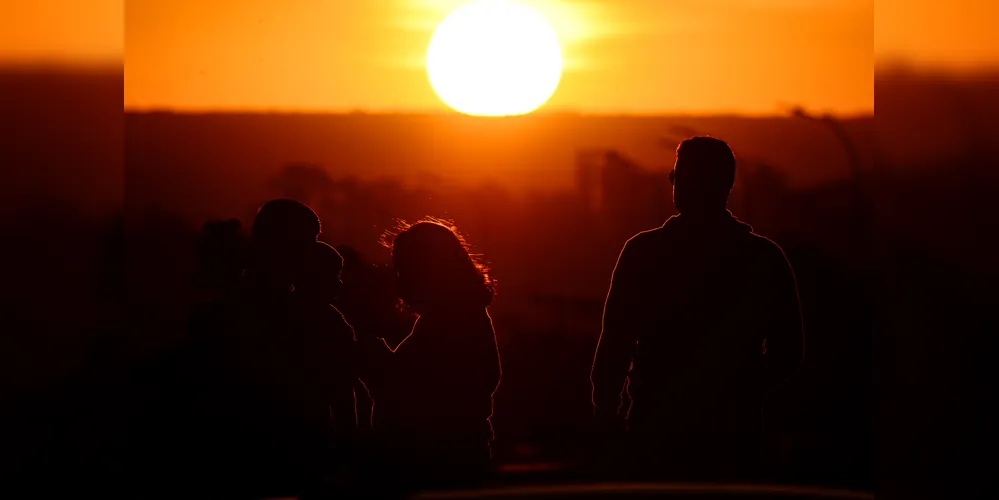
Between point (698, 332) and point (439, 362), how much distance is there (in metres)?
0.77

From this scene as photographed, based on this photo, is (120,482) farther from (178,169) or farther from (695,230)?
(178,169)

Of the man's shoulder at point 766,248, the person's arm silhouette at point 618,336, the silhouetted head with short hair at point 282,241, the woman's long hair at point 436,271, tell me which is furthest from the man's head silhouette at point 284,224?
the man's shoulder at point 766,248

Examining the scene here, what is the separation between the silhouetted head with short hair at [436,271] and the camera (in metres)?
2.65

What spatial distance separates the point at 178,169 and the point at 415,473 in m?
6.43

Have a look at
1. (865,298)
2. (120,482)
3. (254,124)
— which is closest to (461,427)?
(120,482)

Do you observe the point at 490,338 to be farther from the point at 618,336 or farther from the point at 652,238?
the point at 652,238

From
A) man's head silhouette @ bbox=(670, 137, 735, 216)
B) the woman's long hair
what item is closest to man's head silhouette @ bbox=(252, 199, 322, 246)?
the woman's long hair

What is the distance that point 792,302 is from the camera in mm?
2627

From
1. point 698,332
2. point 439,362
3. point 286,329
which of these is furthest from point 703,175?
point 286,329

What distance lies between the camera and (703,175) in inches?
102

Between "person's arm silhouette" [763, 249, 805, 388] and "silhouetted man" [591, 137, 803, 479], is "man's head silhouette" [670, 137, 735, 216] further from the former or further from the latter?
"person's arm silhouette" [763, 249, 805, 388]

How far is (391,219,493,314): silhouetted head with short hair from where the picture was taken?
2652 mm

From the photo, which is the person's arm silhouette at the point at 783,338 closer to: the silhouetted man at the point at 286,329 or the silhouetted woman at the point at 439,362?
the silhouetted woman at the point at 439,362

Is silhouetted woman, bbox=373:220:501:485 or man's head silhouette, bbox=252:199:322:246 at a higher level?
man's head silhouette, bbox=252:199:322:246
